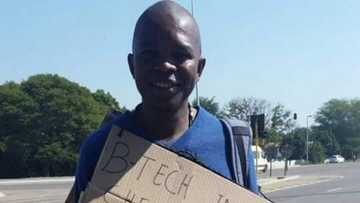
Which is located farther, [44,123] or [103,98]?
[103,98]

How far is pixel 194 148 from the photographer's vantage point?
6.29 ft

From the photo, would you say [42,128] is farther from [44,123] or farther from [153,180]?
[153,180]

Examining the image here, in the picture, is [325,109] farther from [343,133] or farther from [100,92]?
[100,92]

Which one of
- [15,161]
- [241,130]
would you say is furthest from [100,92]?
[241,130]

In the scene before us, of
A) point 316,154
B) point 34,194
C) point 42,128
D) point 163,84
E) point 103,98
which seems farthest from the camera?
point 316,154

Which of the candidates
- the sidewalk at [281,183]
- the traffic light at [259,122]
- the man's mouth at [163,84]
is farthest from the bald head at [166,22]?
the traffic light at [259,122]

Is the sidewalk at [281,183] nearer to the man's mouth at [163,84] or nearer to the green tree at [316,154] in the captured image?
the man's mouth at [163,84]

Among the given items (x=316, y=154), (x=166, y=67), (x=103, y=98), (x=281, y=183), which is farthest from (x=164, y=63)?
(x=316, y=154)

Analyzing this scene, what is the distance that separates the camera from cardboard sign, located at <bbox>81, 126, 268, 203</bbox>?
1.84m

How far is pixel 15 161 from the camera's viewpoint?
6391 cm

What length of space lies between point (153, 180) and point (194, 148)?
0.47ft

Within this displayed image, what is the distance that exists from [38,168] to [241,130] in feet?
212

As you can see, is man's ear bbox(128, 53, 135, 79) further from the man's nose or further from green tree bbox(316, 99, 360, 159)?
green tree bbox(316, 99, 360, 159)

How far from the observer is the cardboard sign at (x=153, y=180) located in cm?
184
